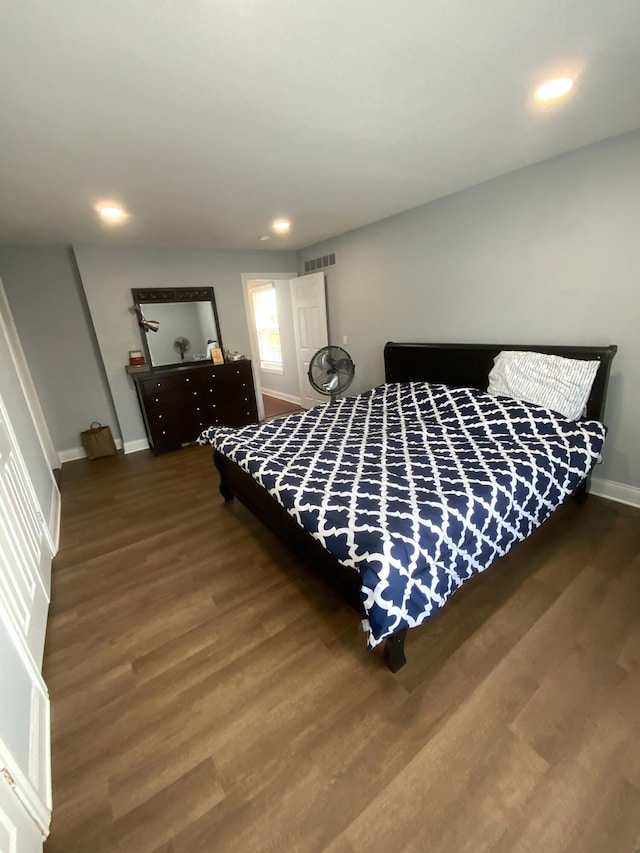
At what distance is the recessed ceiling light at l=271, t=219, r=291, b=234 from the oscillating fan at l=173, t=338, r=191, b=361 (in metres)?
1.75

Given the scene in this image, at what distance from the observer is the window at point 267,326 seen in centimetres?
614

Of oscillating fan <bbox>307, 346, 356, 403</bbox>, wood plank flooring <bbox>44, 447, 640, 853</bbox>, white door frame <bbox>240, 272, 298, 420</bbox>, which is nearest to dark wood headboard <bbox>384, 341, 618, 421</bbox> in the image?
oscillating fan <bbox>307, 346, 356, 403</bbox>

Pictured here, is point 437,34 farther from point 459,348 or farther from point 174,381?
point 174,381

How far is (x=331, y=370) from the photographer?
380 centimetres

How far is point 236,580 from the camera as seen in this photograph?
6.70ft

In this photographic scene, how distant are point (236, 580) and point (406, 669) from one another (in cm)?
104

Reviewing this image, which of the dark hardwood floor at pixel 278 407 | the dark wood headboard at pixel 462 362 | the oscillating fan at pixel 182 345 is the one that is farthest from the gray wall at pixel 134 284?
the dark wood headboard at pixel 462 362

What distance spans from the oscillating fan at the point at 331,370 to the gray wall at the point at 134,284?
1.50 meters

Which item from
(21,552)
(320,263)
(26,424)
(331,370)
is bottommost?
(21,552)

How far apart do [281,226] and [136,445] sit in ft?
10.0

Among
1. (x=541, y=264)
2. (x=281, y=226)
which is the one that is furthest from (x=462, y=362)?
(x=281, y=226)

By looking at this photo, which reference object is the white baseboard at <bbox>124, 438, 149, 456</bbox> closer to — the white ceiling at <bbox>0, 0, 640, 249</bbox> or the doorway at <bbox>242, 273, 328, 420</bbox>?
the doorway at <bbox>242, 273, 328, 420</bbox>

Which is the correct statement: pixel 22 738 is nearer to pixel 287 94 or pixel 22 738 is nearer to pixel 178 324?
pixel 287 94

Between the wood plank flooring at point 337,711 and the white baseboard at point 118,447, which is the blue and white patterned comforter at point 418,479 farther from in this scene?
the white baseboard at point 118,447
